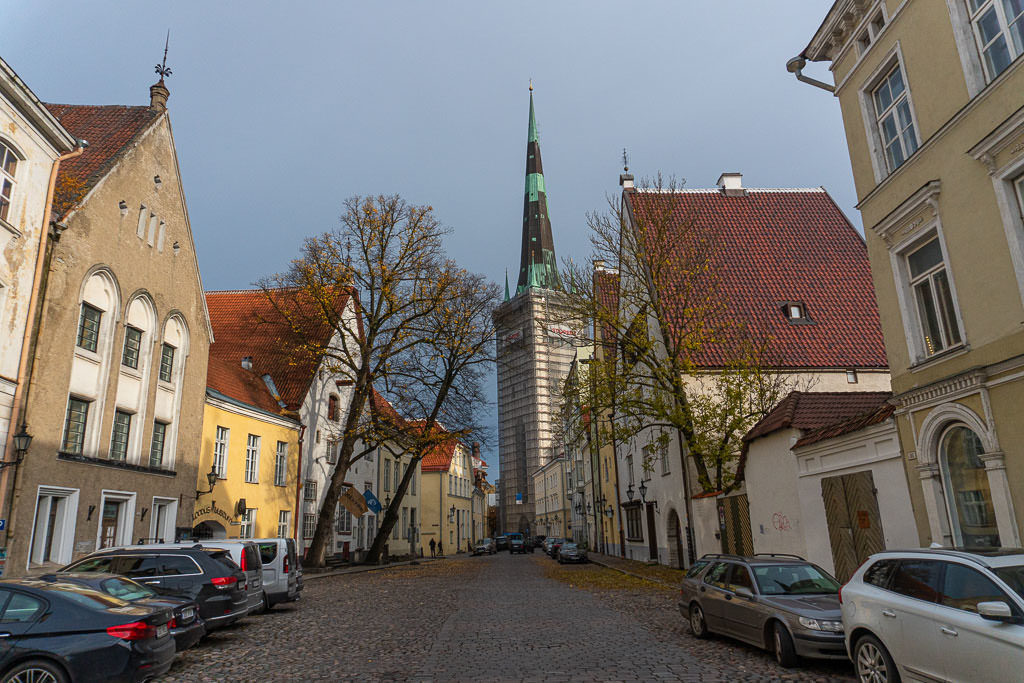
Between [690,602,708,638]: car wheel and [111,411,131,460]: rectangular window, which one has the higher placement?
[111,411,131,460]: rectangular window

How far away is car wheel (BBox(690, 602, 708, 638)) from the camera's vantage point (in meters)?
11.2

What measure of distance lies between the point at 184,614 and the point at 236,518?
1882 cm

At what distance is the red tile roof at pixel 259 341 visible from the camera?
33.4 meters

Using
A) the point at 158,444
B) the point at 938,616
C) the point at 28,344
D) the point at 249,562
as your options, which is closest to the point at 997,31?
the point at 938,616

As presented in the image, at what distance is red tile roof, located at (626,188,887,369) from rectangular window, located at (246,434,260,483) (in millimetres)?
18123

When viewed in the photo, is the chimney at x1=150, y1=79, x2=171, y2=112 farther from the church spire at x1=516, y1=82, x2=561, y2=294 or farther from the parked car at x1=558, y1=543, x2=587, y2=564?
the church spire at x1=516, y1=82, x2=561, y2=294

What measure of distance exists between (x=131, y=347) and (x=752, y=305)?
22.6 meters

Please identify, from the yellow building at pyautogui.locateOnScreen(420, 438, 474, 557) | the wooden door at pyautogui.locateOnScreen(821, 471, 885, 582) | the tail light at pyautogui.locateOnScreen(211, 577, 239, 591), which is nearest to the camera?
the tail light at pyautogui.locateOnScreen(211, 577, 239, 591)

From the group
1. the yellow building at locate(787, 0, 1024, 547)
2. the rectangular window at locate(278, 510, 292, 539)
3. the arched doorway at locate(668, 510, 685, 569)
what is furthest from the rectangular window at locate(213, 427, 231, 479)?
the yellow building at locate(787, 0, 1024, 547)

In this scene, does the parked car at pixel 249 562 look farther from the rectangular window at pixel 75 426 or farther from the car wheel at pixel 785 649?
the car wheel at pixel 785 649

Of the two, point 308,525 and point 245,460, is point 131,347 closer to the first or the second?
point 245,460

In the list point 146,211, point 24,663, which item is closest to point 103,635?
point 24,663

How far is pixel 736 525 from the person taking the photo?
2028 cm

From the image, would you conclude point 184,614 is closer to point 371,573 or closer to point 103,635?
point 103,635
